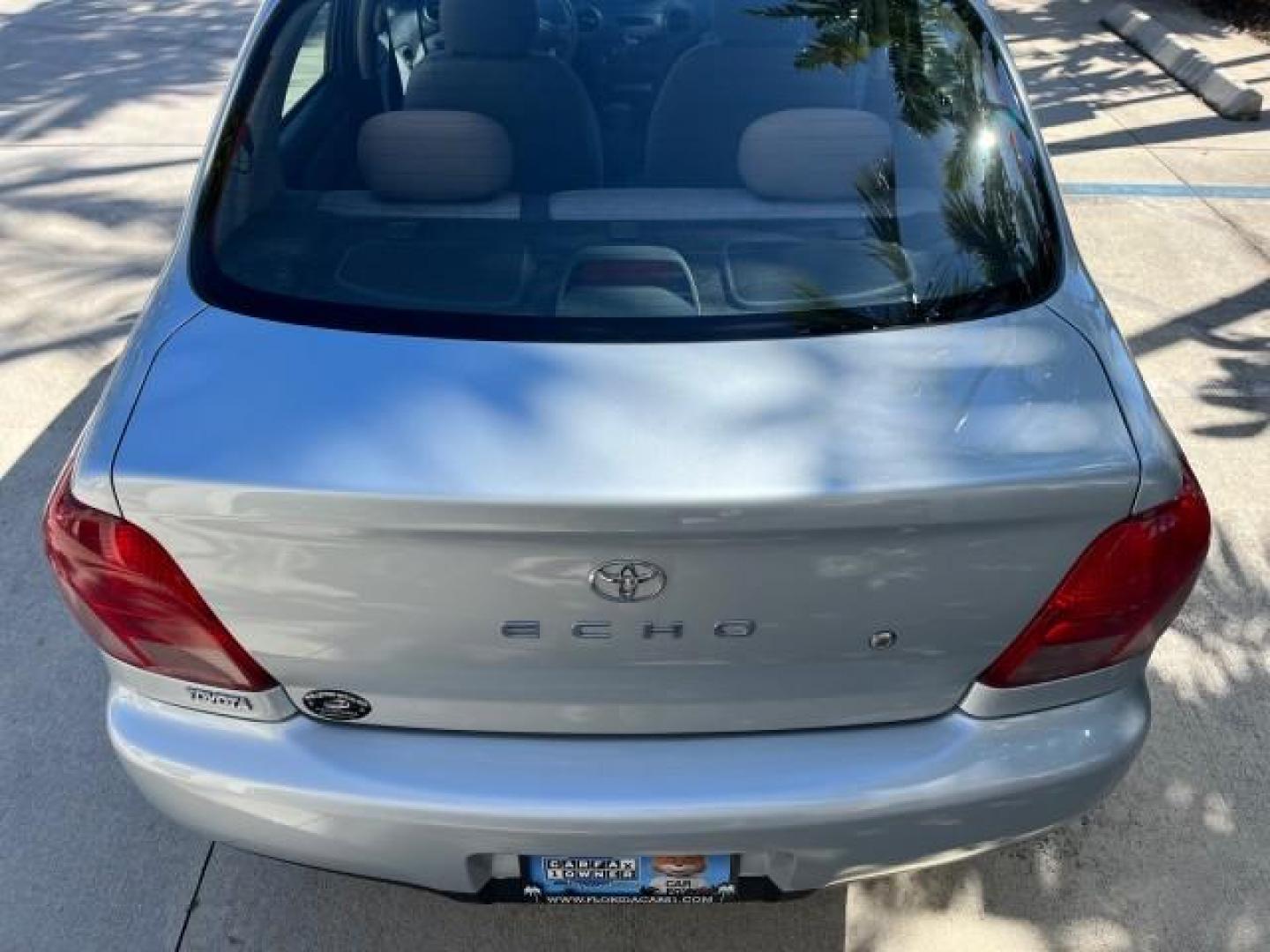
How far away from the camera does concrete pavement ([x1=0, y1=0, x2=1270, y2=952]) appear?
248 centimetres

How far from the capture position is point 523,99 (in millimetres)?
2537

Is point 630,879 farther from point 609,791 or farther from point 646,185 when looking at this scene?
point 646,185

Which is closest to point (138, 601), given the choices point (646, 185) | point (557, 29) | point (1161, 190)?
point (646, 185)

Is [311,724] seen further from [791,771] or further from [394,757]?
[791,771]

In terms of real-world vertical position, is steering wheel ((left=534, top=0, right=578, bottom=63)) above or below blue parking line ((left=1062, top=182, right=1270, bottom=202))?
above

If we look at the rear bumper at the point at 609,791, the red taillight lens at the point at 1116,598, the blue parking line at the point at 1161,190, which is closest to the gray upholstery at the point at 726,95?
the red taillight lens at the point at 1116,598

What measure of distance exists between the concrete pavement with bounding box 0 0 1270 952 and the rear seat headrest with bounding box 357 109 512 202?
4.55 feet

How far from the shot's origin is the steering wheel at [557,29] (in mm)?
2844

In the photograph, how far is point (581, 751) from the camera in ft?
6.11

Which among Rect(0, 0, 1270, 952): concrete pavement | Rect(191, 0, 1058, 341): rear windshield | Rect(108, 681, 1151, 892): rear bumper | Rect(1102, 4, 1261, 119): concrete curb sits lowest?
Rect(1102, 4, 1261, 119): concrete curb

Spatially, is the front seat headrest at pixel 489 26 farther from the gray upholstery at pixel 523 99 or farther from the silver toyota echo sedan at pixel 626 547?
the silver toyota echo sedan at pixel 626 547

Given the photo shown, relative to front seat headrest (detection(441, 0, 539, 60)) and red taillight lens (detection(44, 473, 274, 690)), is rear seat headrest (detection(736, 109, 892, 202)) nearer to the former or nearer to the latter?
front seat headrest (detection(441, 0, 539, 60))

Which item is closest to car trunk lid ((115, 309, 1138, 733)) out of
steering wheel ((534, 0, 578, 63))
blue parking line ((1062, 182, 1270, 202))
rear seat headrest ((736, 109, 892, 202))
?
rear seat headrest ((736, 109, 892, 202))

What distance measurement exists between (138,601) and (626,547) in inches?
29.1
